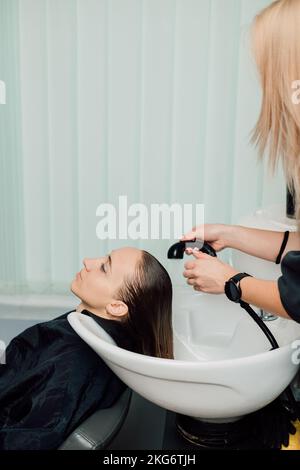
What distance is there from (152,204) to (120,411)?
0.87 m

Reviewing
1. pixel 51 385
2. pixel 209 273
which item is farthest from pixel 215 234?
pixel 51 385

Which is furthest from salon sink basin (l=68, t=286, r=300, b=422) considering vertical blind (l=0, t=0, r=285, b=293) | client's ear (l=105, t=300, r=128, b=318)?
vertical blind (l=0, t=0, r=285, b=293)

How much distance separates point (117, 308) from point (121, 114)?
0.85 meters

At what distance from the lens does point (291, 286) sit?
104 cm

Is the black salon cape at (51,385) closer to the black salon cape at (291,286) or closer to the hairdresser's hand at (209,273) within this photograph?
the hairdresser's hand at (209,273)

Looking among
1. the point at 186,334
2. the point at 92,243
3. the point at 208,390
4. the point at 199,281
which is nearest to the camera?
the point at 208,390

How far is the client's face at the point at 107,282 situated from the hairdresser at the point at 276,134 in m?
0.16

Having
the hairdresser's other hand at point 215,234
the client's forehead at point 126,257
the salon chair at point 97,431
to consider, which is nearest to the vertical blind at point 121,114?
the hairdresser's other hand at point 215,234

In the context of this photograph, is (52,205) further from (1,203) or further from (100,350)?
(100,350)

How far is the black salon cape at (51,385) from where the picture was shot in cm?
111

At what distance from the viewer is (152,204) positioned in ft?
6.23

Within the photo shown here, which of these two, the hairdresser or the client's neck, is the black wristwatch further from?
the client's neck

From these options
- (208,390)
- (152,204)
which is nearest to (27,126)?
(152,204)
